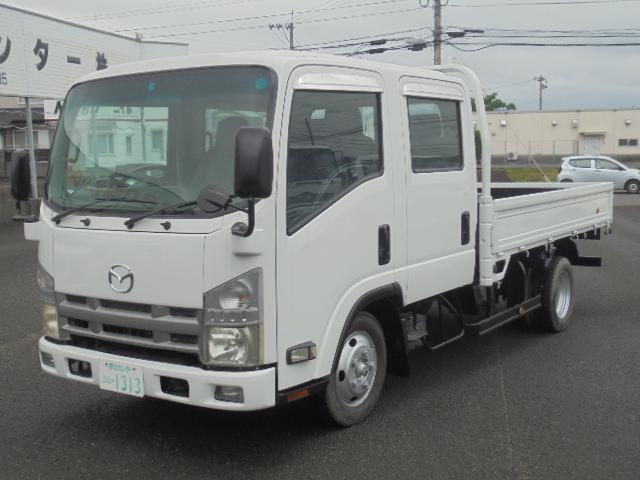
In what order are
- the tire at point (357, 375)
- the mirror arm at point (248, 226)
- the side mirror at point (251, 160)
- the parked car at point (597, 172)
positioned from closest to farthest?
the side mirror at point (251, 160)
the mirror arm at point (248, 226)
the tire at point (357, 375)
the parked car at point (597, 172)

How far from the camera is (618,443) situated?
4410 millimetres

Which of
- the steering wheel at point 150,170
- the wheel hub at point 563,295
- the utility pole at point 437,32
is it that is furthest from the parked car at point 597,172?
the steering wheel at point 150,170

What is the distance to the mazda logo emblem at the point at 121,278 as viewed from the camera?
3.89m

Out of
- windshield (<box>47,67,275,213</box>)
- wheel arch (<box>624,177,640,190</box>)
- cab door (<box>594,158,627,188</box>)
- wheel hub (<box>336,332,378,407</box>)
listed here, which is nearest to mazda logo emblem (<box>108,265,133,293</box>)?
windshield (<box>47,67,275,213</box>)

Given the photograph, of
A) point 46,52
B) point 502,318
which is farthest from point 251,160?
point 46,52

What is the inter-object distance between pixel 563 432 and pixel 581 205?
3.45 meters

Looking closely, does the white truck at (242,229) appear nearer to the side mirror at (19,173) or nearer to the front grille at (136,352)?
the front grille at (136,352)

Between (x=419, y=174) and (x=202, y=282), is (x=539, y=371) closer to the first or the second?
(x=419, y=174)

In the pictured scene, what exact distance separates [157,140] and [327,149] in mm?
982

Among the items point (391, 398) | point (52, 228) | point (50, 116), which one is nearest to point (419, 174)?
point (391, 398)

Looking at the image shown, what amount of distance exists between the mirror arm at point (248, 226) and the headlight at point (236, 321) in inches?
8.9

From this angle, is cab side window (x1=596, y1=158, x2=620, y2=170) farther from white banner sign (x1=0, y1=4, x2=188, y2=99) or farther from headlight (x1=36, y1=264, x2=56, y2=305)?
headlight (x1=36, y1=264, x2=56, y2=305)

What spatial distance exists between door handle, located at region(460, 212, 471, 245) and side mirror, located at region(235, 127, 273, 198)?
2.36 m

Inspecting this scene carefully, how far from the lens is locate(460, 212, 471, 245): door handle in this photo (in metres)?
5.38
